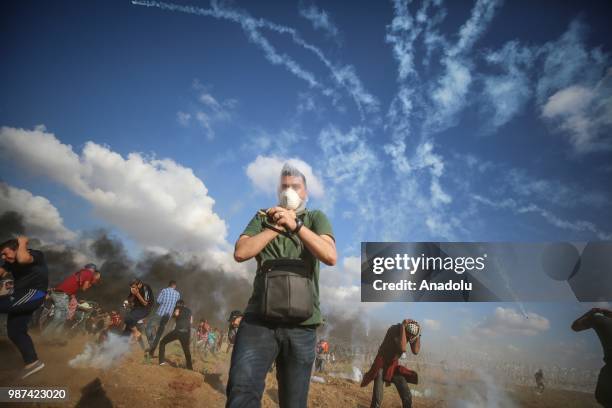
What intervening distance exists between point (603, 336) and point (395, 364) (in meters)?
3.58

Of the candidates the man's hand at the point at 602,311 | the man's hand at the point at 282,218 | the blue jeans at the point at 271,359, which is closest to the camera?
the blue jeans at the point at 271,359

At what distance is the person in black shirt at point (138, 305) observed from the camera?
859 cm

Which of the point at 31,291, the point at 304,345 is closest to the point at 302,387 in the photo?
the point at 304,345

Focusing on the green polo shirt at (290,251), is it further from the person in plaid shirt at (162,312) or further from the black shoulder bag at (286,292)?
the person in plaid shirt at (162,312)

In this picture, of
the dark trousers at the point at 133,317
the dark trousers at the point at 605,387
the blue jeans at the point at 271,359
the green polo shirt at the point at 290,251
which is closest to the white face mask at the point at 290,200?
the green polo shirt at the point at 290,251

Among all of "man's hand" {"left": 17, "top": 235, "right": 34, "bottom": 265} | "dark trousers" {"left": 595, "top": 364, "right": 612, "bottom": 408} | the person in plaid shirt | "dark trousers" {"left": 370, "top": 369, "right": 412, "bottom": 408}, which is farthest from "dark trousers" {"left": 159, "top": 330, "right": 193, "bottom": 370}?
"dark trousers" {"left": 595, "top": 364, "right": 612, "bottom": 408}

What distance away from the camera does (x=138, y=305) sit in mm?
8898

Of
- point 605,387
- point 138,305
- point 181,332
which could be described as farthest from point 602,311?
point 138,305

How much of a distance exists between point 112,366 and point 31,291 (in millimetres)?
3803

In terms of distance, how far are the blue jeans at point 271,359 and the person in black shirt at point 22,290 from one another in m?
4.75

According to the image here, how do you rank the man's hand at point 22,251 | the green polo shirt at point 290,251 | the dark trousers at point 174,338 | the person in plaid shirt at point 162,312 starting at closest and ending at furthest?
the green polo shirt at point 290,251 < the man's hand at point 22,251 < the dark trousers at point 174,338 < the person in plaid shirt at point 162,312

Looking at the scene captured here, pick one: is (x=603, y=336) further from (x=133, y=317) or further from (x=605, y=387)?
(x=133, y=317)

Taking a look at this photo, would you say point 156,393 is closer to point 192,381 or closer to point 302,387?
point 192,381

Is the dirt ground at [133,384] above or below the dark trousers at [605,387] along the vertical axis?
below
